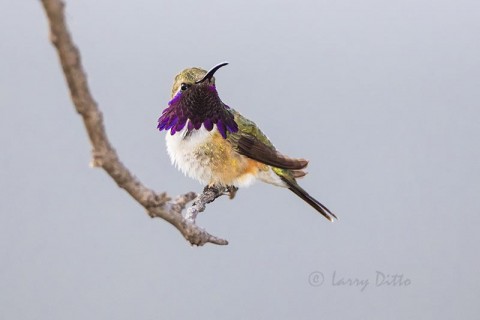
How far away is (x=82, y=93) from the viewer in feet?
1.96

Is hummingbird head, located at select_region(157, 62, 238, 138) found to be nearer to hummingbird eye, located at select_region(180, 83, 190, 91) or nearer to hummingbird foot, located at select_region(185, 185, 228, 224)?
hummingbird eye, located at select_region(180, 83, 190, 91)

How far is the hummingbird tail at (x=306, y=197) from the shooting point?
1451mm

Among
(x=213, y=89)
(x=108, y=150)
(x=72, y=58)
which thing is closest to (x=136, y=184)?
(x=108, y=150)

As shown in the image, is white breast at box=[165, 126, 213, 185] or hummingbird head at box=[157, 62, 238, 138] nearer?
hummingbird head at box=[157, 62, 238, 138]

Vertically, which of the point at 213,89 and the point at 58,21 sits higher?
the point at 213,89

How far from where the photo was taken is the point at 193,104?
1213mm

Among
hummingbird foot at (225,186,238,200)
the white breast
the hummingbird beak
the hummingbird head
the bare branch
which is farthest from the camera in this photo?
hummingbird foot at (225,186,238,200)

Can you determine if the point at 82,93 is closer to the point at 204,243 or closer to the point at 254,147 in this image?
the point at 204,243

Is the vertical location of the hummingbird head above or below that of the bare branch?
above

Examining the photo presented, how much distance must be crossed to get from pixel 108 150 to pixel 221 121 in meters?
0.63

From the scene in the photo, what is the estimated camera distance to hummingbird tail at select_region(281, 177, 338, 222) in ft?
4.76

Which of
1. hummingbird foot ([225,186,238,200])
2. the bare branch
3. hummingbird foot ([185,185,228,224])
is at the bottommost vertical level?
the bare branch

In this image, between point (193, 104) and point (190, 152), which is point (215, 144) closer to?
point (190, 152)

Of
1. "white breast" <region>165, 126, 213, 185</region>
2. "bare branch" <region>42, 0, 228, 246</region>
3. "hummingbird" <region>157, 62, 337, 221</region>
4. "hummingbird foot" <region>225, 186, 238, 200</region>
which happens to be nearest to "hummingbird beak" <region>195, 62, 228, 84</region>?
"hummingbird" <region>157, 62, 337, 221</region>
